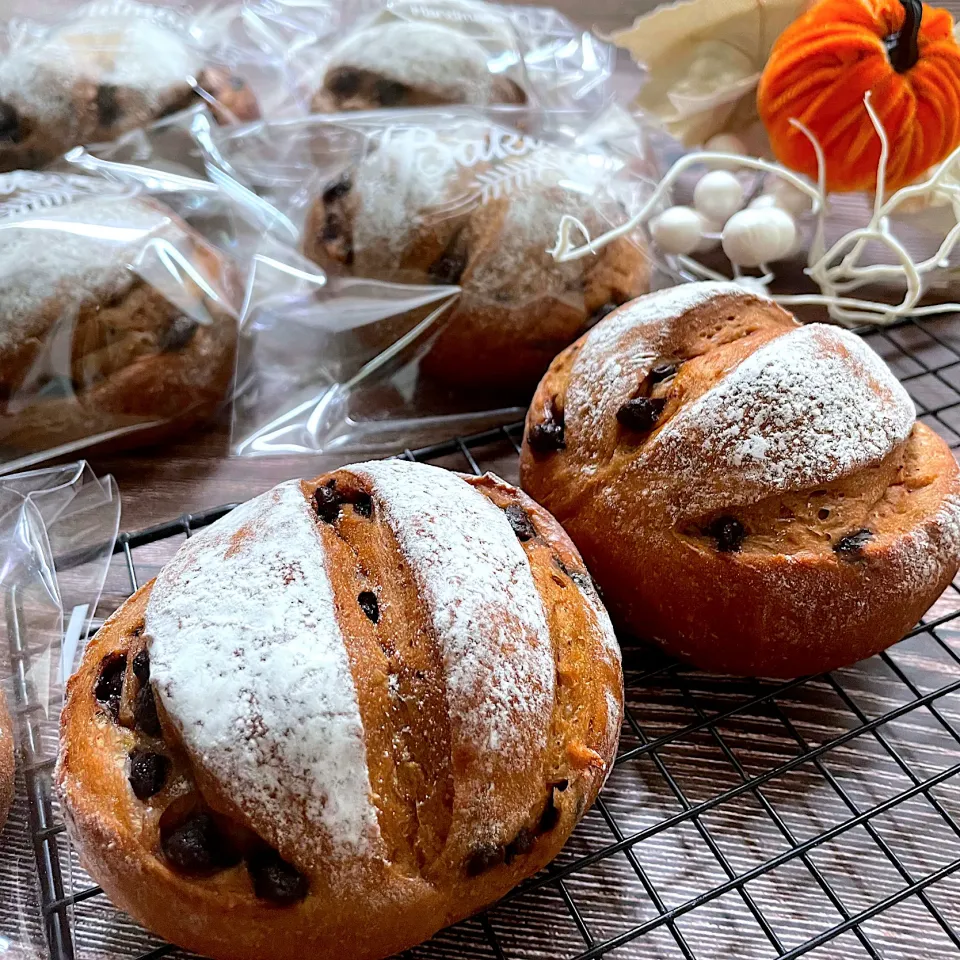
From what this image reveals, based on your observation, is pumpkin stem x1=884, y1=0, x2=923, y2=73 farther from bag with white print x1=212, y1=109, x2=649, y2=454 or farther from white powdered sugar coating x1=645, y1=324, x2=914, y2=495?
white powdered sugar coating x1=645, y1=324, x2=914, y2=495

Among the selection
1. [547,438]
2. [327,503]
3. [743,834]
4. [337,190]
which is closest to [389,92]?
[337,190]

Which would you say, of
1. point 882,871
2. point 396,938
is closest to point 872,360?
point 882,871

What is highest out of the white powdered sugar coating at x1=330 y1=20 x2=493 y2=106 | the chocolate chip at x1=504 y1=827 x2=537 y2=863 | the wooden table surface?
the white powdered sugar coating at x1=330 y1=20 x2=493 y2=106

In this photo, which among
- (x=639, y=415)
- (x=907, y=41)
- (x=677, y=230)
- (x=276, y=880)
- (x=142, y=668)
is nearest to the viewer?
(x=276, y=880)

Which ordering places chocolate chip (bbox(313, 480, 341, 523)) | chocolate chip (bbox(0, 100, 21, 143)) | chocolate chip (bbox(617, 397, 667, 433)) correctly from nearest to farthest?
chocolate chip (bbox(313, 480, 341, 523)) → chocolate chip (bbox(617, 397, 667, 433)) → chocolate chip (bbox(0, 100, 21, 143))

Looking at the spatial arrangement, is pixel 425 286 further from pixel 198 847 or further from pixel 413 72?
pixel 198 847

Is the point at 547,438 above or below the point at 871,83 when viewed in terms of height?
below

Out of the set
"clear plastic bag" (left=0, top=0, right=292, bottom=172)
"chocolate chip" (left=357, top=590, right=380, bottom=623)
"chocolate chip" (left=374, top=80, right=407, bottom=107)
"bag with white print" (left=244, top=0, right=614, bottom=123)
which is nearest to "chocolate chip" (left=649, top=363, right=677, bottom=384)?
"chocolate chip" (left=357, top=590, right=380, bottom=623)
